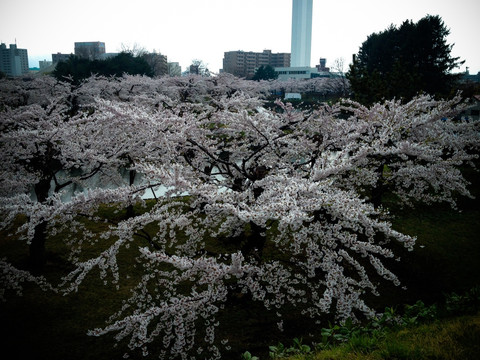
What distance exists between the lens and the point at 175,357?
4.92m

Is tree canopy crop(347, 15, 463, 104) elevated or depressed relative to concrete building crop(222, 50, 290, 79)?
depressed

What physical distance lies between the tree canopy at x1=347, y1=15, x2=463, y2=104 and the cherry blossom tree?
8.46m

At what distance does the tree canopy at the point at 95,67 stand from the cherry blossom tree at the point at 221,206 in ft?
85.6

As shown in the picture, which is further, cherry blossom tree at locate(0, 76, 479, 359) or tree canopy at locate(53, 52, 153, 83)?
tree canopy at locate(53, 52, 153, 83)

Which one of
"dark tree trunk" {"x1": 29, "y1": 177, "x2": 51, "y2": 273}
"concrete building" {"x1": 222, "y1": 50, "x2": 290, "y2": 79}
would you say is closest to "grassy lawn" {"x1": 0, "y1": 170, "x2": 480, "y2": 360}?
→ "dark tree trunk" {"x1": 29, "y1": 177, "x2": 51, "y2": 273}

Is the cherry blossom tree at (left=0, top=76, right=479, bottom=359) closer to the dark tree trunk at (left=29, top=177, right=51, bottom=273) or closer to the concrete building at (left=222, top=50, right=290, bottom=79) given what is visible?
the dark tree trunk at (left=29, top=177, right=51, bottom=273)

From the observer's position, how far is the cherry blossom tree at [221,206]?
4.09 m

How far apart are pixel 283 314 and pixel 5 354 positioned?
15.7 feet

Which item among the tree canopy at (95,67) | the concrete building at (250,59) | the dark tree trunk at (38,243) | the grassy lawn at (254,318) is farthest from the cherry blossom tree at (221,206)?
the concrete building at (250,59)

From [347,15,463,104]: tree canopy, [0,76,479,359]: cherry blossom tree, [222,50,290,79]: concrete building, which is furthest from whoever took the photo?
[222,50,290,79]: concrete building

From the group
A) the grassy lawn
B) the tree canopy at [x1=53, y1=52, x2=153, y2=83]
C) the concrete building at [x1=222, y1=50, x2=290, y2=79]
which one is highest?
the concrete building at [x1=222, y1=50, x2=290, y2=79]

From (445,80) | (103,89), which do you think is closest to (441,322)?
(103,89)

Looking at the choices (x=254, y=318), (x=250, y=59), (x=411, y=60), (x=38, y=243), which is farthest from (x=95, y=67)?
(x=250, y=59)

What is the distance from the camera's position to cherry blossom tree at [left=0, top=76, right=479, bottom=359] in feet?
13.4
